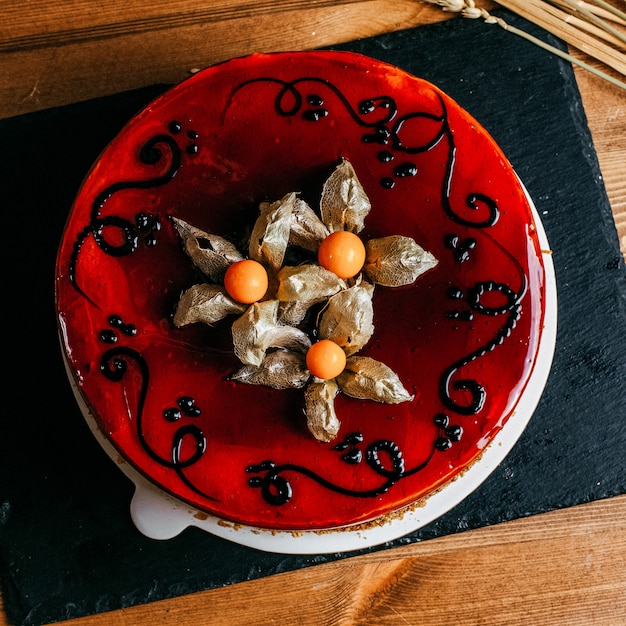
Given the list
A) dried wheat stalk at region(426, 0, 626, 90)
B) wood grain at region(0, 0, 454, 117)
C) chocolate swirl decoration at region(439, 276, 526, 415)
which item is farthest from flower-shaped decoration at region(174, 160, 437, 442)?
dried wheat stalk at region(426, 0, 626, 90)

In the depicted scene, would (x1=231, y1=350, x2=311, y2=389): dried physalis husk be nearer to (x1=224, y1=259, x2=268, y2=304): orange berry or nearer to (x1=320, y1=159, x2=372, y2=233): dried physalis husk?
(x1=224, y1=259, x2=268, y2=304): orange berry

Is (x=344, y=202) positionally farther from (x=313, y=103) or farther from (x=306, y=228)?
(x=313, y=103)

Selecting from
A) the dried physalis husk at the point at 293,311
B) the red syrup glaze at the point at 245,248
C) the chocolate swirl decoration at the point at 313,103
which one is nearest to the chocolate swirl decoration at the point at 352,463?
the red syrup glaze at the point at 245,248

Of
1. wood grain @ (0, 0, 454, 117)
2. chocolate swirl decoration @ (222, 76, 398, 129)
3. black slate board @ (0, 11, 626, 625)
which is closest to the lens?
chocolate swirl decoration @ (222, 76, 398, 129)

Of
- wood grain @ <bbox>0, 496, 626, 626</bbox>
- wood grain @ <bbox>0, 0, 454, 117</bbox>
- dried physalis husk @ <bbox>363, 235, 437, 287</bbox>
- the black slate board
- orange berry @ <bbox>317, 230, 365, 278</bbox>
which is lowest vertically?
wood grain @ <bbox>0, 496, 626, 626</bbox>

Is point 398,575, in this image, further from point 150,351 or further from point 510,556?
point 150,351

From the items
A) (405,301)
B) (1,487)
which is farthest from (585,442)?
(1,487)

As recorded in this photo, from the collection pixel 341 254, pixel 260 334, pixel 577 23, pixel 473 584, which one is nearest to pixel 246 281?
pixel 260 334
